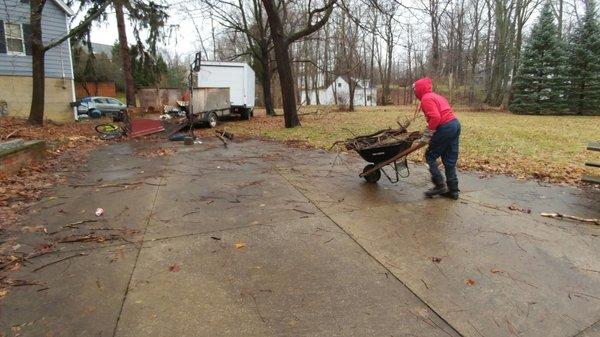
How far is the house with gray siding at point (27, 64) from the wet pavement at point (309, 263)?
16.7 m

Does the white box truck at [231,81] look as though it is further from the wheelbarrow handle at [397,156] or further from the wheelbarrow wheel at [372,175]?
the wheelbarrow handle at [397,156]

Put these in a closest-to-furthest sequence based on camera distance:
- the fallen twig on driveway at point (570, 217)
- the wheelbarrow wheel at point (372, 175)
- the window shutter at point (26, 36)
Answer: the fallen twig on driveway at point (570, 217) < the wheelbarrow wheel at point (372, 175) < the window shutter at point (26, 36)

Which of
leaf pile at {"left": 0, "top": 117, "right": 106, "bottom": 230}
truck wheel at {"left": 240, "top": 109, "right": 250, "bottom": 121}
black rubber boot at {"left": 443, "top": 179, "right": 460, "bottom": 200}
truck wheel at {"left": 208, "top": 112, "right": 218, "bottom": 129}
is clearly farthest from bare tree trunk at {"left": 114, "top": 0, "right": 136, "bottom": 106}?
black rubber boot at {"left": 443, "top": 179, "right": 460, "bottom": 200}

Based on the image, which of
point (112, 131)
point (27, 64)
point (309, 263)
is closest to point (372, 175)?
point (309, 263)

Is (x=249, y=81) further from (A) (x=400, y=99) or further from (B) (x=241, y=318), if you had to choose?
(A) (x=400, y=99)

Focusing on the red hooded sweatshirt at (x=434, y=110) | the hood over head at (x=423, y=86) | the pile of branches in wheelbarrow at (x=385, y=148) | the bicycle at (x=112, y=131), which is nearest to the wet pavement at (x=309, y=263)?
the pile of branches in wheelbarrow at (x=385, y=148)

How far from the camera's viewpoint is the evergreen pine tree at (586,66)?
21.0 m

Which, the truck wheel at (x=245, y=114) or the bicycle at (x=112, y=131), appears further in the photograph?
the truck wheel at (x=245, y=114)

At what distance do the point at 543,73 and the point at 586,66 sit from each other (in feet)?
6.84

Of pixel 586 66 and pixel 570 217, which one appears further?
pixel 586 66

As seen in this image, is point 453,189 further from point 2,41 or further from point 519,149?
point 2,41

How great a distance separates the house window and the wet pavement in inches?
675

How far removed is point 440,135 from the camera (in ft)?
18.2

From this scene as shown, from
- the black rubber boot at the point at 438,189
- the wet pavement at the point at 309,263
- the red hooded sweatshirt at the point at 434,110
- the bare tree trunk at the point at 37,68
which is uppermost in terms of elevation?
the bare tree trunk at the point at 37,68
